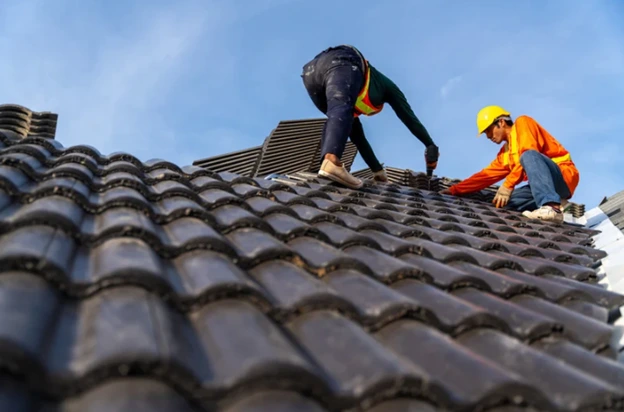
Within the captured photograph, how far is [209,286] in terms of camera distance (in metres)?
1.75

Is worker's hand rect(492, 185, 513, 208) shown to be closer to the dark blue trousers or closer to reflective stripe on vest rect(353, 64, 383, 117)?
the dark blue trousers

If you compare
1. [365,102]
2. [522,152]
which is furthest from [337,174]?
[522,152]

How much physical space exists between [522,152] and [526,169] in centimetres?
25

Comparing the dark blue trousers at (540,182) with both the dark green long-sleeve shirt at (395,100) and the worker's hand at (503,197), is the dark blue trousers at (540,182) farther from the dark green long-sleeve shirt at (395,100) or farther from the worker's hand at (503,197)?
the dark green long-sleeve shirt at (395,100)

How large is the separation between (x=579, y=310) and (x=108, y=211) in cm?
213

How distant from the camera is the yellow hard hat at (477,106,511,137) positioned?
631 cm

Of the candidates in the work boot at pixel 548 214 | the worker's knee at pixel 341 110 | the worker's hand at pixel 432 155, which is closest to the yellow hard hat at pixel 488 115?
the worker's hand at pixel 432 155

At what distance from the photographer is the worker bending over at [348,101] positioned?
5.16 m

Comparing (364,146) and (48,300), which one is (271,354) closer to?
(48,300)

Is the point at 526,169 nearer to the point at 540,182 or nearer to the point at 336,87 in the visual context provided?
the point at 540,182

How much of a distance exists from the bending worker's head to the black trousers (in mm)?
1561

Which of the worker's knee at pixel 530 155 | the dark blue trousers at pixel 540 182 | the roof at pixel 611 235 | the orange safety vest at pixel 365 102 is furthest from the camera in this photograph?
the orange safety vest at pixel 365 102

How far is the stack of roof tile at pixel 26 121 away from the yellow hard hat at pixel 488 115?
4514mm

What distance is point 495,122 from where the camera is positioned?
6.34 m
